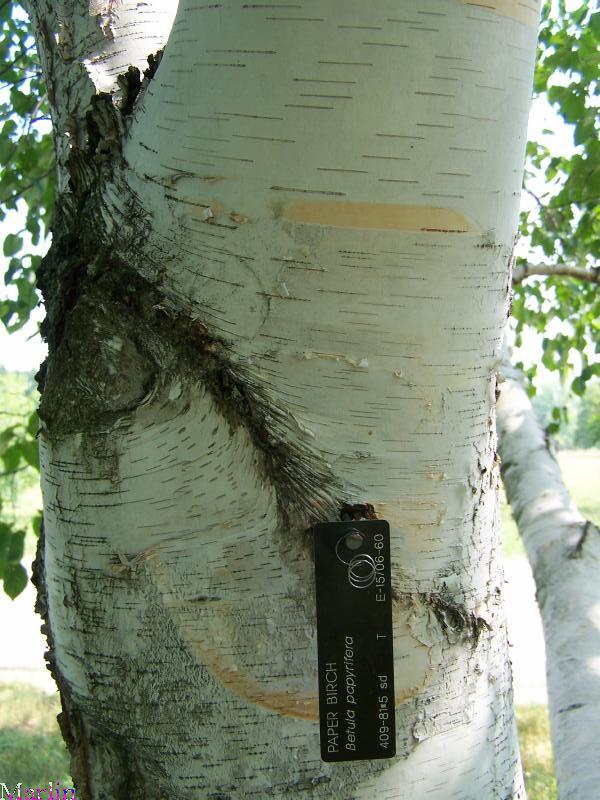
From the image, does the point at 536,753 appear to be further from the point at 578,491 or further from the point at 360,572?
the point at 578,491

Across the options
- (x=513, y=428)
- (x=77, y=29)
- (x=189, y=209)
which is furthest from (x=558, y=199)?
(x=189, y=209)

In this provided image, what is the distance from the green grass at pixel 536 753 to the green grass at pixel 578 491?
976 mm

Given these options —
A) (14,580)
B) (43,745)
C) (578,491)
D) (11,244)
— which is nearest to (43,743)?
(43,745)

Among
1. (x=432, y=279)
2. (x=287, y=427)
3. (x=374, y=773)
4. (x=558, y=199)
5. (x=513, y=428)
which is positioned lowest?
(x=374, y=773)

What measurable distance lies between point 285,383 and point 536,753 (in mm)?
3961

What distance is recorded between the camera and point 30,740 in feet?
13.3

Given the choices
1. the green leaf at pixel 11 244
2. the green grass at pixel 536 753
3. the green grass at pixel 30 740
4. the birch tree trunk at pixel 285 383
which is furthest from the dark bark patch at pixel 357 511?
the green grass at pixel 30 740

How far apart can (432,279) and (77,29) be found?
23.3 inches

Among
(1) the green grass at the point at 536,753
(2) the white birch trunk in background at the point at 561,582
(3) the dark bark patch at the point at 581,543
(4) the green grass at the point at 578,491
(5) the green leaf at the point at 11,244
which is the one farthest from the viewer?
(4) the green grass at the point at 578,491

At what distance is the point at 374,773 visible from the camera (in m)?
0.63

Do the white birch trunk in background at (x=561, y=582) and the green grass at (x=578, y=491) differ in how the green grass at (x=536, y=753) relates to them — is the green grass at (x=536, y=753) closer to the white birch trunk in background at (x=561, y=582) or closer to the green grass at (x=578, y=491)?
the green grass at (x=578, y=491)

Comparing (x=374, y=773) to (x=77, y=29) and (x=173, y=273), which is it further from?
(x=77, y=29)

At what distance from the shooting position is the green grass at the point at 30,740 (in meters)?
3.62

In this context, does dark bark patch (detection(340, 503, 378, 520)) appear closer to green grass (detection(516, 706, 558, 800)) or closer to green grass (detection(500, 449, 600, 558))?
green grass (detection(516, 706, 558, 800))
